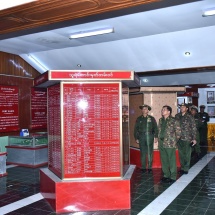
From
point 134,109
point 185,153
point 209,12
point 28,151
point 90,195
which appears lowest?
point 90,195

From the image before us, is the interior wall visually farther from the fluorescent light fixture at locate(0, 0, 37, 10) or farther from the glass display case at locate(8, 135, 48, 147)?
the fluorescent light fixture at locate(0, 0, 37, 10)

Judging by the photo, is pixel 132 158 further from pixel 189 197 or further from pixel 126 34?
pixel 126 34

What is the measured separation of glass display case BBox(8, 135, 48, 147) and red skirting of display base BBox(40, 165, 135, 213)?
3.76 meters

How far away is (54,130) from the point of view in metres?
4.99

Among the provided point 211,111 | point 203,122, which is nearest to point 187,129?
point 203,122

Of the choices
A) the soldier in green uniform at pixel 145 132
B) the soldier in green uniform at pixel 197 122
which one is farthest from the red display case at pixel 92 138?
the soldier in green uniform at pixel 197 122

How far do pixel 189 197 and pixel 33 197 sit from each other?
2875mm

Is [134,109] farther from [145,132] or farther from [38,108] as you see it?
[38,108]

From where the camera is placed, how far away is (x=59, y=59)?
31.7 feet

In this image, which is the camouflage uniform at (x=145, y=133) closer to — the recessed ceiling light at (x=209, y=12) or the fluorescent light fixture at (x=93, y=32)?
the fluorescent light fixture at (x=93, y=32)

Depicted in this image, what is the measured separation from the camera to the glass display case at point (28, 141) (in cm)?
802

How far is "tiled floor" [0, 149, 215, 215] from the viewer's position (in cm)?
435

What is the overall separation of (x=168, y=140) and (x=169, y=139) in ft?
0.10

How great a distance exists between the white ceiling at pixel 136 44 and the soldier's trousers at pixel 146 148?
266 cm
